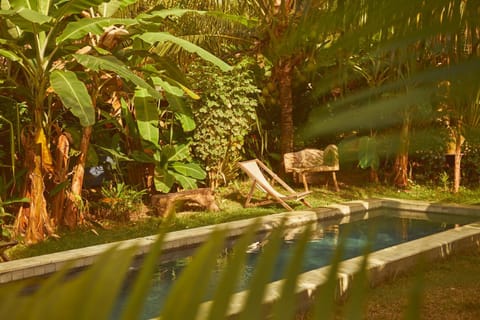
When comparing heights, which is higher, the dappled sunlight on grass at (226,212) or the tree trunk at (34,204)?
the tree trunk at (34,204)

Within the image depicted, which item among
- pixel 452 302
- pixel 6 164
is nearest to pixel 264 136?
pixel 6 164

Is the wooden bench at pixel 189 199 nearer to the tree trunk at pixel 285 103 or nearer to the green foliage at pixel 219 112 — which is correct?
the green foliage at pixel 219 112

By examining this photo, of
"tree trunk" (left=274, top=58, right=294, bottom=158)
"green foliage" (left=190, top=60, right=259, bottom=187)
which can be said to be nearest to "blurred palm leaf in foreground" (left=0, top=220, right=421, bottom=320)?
"green foliage" (left=190, top=60, right=259, bottom=187)

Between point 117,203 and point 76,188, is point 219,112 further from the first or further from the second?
point 76,188

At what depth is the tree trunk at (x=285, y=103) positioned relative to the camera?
1148 centimetres

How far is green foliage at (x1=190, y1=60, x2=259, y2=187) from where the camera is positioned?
10.4 metres

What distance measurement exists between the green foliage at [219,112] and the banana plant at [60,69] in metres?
2.08

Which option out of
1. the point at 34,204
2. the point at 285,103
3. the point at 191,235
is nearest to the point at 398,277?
the point at 191,235

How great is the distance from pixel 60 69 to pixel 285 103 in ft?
18.5

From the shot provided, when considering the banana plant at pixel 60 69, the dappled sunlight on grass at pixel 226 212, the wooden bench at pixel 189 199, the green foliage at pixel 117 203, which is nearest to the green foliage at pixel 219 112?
the dappled sunlight on grass at pixel 226 212

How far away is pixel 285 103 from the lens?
1174cm

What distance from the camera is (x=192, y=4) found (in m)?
10.4

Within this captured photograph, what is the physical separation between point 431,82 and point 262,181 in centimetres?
891

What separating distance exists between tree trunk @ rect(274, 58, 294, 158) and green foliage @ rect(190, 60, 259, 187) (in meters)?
0.91
